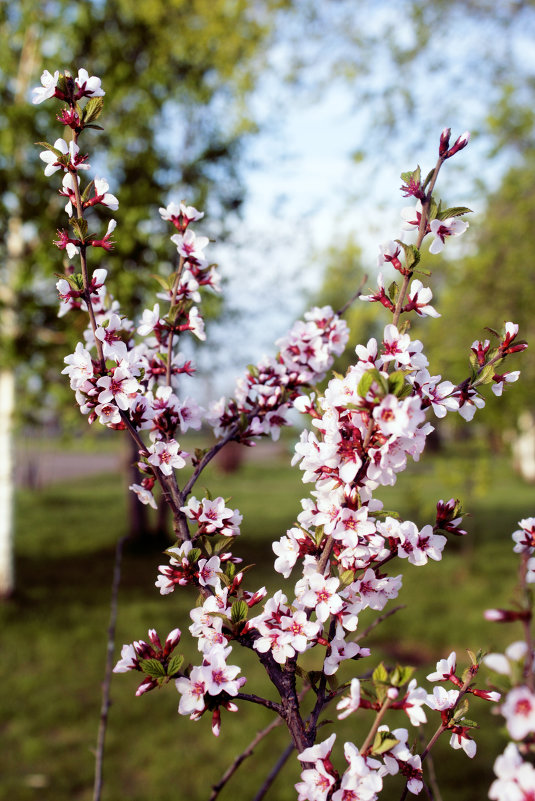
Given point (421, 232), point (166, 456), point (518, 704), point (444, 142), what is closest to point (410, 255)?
point (421, 232)

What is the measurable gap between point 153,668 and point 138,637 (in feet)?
20.6

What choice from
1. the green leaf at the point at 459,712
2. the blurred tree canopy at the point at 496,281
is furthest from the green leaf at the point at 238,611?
the blurred tree canopy at the point at 496,281

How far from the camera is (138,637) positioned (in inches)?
264

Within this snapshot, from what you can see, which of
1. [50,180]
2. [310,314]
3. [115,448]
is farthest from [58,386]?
[115,448]

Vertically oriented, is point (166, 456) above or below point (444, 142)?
below

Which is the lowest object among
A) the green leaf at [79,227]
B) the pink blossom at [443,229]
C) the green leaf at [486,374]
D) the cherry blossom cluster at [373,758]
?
the cherry blossom cluster at [373,758]

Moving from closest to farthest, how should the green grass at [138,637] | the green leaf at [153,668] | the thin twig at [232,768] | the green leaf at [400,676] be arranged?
the green leaf at [400,676]
the green leaf at [153,668]
the thin twig at [232,768]
the green grass at [138,637]

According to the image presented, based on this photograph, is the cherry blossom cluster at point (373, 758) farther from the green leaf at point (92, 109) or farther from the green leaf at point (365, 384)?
the green leaf at point (92, 109)

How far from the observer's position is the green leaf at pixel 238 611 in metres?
0.98

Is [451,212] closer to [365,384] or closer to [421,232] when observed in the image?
[421,232]

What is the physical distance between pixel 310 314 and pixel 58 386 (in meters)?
6.27

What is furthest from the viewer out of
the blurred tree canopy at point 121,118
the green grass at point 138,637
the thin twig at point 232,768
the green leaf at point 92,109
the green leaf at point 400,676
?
the blurred tree canopy at point 121,118

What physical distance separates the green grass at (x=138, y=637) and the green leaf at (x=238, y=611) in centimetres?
36

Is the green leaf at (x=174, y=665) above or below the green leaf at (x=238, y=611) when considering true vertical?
below
